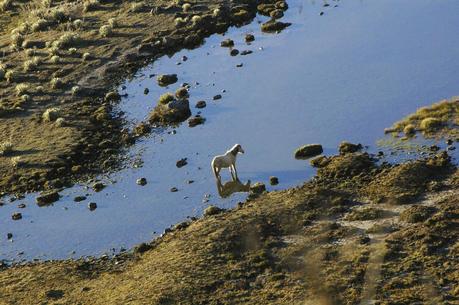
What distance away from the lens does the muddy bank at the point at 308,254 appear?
29.2 m

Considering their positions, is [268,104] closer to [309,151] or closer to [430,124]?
[309,151]

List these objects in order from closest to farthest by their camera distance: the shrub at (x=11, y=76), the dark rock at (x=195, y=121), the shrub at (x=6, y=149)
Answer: the shrub at (x=6, y=149) → the dark rock at (x=195, y=121) → the shrub at (x=11, y=76)

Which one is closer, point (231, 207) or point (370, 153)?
point (231, 207)

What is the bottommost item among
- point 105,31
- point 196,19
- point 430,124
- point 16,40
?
point 430,124

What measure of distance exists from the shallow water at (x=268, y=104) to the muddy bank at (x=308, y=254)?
2.48 m

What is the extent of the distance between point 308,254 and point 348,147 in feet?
32.9

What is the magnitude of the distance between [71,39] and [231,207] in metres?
29.0

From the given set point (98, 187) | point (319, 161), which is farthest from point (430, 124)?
point (98, 187)

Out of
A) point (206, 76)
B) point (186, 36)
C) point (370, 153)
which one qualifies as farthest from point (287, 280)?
point (186, 36)

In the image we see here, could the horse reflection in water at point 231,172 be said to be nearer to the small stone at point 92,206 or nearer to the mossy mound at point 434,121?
the small stone at point 92,206

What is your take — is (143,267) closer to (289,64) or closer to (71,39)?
(289,64)

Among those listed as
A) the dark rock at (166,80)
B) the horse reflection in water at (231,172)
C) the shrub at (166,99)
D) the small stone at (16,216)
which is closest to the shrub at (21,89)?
the dark rock at (166,80)

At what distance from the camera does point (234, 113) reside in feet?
157

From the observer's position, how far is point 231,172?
4012 centimetres
